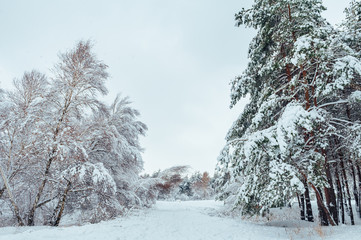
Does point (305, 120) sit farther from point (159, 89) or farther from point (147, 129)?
point (159, 89)

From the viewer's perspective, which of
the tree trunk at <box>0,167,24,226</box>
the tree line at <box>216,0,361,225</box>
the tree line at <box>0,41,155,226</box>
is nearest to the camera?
the tree line at <box>216,0,361,225</box>

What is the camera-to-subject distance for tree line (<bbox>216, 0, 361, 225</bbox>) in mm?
4945

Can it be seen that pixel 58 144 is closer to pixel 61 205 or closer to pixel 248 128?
pixel 61 205

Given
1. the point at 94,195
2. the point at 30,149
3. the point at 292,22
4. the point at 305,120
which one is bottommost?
the point at 94,195

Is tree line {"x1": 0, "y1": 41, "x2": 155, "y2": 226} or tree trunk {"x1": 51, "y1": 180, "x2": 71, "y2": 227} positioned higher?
tree line {"x1": 0, "y1": 41, "x2": 155, "y2": 226}

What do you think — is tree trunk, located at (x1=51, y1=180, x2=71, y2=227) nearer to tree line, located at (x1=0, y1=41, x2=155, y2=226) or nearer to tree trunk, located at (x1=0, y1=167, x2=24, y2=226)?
tree line, located at (x1=0, y1=41, x2=155, y2=226)

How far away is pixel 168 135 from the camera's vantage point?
176 feet

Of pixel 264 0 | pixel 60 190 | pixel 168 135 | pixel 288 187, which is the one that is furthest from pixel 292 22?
pixel 168 135

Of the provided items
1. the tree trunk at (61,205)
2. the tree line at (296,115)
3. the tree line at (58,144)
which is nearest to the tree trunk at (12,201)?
the tree line at (58,144)

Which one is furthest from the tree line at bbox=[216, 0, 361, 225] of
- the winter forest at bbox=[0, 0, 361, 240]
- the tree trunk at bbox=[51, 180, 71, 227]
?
the tree trunk at bbox=[51, 180, 71, 227]

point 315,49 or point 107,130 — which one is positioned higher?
point 315,49

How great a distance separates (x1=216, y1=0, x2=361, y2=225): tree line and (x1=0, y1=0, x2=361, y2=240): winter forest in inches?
1.6

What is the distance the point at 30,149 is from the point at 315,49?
1040 centimetres

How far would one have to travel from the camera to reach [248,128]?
805 cm
